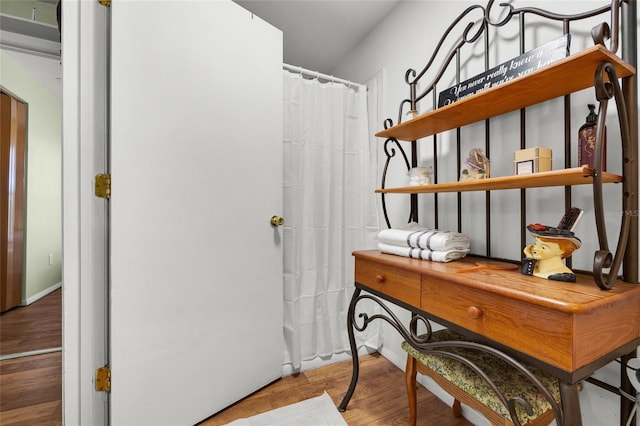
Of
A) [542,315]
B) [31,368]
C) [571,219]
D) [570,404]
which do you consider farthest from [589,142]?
[31,368]

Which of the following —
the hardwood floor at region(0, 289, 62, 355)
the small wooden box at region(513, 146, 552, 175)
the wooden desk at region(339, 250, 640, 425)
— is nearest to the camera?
the wooden desk at region(339, 250, 640, 425)

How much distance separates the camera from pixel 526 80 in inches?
36.0

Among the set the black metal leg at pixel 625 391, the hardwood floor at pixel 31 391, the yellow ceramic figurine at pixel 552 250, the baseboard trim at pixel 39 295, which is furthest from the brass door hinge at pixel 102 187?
the baseboard trim at pixel 39 295

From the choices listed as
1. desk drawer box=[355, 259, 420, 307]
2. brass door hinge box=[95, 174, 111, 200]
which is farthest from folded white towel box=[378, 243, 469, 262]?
brass door hinge box=[95, 174, 111, 200]

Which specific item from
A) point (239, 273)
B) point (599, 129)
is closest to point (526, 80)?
point (599, 129)

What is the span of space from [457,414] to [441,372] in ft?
1.99

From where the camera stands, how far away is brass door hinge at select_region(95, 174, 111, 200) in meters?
1.21

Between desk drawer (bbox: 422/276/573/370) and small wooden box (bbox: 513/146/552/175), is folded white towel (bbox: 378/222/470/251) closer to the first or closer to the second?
desk drawer (bbox: 422/276/573/370)

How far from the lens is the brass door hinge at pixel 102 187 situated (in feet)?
3.96

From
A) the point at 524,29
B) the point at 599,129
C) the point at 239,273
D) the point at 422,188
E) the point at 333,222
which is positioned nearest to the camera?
the point at 599,129

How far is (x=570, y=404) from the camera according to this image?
0.68m

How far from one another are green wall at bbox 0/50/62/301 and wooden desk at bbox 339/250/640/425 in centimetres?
318

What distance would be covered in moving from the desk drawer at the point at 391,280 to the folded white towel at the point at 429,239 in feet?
0.47

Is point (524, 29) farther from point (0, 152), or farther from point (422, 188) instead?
point (0, 152)
